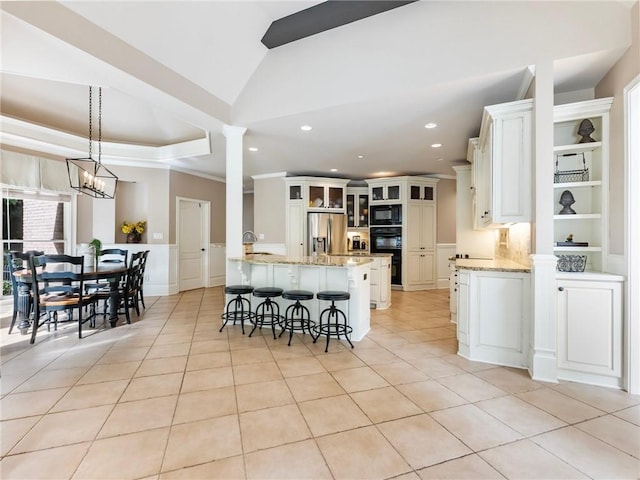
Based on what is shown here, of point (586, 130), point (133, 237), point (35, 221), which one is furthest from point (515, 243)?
point (35, 221)

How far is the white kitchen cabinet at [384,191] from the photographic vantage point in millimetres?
6898

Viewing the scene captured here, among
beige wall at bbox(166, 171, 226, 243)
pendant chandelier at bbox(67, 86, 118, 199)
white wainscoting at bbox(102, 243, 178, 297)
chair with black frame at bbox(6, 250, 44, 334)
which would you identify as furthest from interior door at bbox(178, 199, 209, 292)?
chair with black frame at bbox(6, 250, 44, 334)

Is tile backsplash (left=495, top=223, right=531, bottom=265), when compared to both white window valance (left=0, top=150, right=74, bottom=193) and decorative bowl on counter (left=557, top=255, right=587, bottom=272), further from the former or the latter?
white window valance (left=0, top=150, right=74, bottom=193)

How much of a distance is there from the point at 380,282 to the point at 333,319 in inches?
62.7

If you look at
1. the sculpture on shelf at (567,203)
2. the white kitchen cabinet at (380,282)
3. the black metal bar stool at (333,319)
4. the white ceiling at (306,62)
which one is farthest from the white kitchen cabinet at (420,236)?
the sculpture on shelf at (567,203)

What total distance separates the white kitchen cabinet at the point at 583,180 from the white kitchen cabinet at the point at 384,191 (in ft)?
13.1

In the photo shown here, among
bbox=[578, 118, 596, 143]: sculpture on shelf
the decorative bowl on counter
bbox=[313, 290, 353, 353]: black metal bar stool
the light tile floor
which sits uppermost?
bbox=[578, 118, 596, 143]: sculpture on shelf

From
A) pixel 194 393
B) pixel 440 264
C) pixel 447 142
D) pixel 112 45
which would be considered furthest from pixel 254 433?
pixel 440 264

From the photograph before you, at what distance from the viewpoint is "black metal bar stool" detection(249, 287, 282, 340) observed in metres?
3.63

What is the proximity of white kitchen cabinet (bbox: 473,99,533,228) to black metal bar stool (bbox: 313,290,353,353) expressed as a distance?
5.75 feet

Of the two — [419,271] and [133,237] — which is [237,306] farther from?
[419,271]

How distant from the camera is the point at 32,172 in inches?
185

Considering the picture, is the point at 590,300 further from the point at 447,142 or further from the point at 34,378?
the point at 34,378

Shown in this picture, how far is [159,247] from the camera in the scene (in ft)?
20.0
